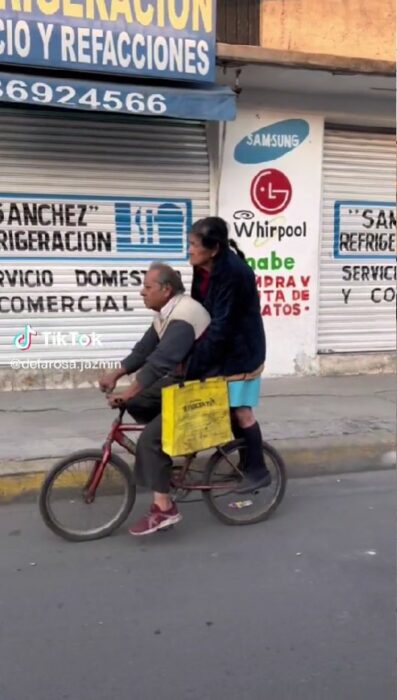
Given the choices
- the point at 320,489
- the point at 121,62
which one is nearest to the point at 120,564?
the point at 320,489

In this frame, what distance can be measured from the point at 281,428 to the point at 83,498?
2446mm

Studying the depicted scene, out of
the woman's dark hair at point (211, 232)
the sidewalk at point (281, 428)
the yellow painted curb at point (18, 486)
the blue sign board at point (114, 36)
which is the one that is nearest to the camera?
the woman's dark hair at point (211, 232)

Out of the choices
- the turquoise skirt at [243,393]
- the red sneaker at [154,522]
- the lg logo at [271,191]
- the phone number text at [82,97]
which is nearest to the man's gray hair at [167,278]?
the turquoise skirt at [243,393]

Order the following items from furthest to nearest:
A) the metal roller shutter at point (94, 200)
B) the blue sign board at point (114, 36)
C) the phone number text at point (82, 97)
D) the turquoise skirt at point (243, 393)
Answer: the metal roller shutter at point (94, 200)
the blue sign board at point (114, 36)
the phone number text at point (82, 97)
the turquoise skirt at point (243, 393)

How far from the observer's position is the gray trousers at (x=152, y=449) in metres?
4.01

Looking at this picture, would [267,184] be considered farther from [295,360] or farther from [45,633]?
[45,633]

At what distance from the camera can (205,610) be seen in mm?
3387

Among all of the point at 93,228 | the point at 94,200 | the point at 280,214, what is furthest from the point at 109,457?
the point at 280,214

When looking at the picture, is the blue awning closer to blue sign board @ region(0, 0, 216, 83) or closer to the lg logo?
blue sign board @ region(0, 0, 216, 83)

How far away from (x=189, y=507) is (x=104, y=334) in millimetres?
3243

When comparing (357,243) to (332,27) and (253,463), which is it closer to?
(332,27)

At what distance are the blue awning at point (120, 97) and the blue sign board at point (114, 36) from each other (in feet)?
0.57

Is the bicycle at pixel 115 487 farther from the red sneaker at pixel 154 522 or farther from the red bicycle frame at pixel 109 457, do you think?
the red sneaker at pixel 154 522

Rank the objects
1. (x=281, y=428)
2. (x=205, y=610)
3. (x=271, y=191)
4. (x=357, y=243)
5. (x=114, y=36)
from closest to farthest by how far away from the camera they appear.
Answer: (x=205, y=610), (x=281, y=428), (x=114, y=36), (x=271, y=191), (x=357, y=243)
